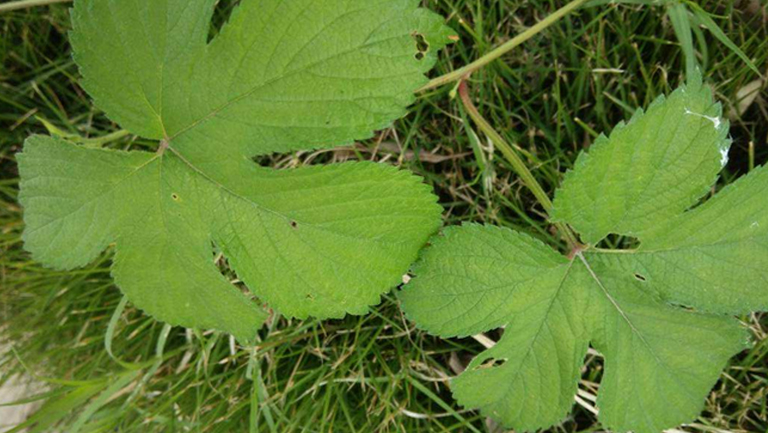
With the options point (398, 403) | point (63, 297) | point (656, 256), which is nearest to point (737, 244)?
point (656, 256)

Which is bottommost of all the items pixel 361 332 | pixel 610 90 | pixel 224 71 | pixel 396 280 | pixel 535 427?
pixel 361 332

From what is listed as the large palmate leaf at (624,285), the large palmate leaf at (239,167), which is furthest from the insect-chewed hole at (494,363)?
the large palmate leaf at (239,167)

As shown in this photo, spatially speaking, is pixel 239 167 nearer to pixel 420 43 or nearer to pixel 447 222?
pixel 420 43

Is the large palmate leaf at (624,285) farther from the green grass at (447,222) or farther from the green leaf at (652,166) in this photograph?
the green grass at (447,222)

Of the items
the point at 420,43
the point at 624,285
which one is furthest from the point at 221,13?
the point at 624,285

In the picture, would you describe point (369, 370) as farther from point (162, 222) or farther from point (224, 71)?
point (224, 71)

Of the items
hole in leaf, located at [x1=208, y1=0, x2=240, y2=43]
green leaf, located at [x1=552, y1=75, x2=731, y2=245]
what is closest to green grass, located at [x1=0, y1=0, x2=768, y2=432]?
hole in leaf, located at [x1=208, y1=0, x2=240, y2=43]

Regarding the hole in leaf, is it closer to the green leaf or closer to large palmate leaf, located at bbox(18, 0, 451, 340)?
large palmate leaf, located at bbox(18, 0, 451, 340)
